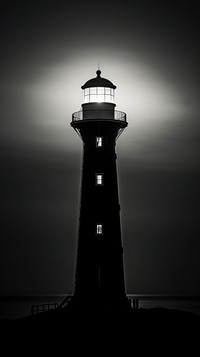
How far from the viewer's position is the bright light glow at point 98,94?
36.8m

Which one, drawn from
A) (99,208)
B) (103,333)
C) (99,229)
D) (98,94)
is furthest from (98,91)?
(103,333)

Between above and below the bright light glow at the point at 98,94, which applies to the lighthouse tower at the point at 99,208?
below

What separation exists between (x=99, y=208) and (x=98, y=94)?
5549 millimetres

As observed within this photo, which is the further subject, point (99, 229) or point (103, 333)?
point (99, 229)

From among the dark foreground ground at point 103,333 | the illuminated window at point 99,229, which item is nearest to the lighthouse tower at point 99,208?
the illuminated window at point 99,229

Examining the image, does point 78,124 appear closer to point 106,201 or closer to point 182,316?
point 106,201

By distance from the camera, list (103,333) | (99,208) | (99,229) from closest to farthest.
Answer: (103,333) → (99,229) → (99,208)

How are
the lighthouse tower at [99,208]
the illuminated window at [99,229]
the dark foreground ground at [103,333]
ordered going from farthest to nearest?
the illuminated window at [99,229] → the lighthouse tower at [99,208] → the dark foreground ground at [103,333]

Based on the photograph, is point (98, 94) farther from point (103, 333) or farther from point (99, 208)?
point (103, 333)

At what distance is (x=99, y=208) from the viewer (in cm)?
3675

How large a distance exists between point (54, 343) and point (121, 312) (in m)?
5.44

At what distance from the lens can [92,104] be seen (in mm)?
36750

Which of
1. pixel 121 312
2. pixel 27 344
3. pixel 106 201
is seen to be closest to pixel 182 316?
pixel 121 312

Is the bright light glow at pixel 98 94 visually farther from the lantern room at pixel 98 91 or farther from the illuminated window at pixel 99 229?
the illuminated window at pixel 99 229
